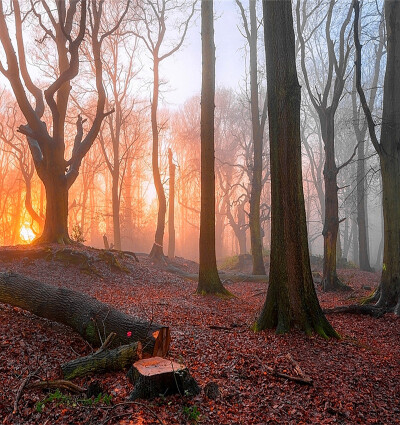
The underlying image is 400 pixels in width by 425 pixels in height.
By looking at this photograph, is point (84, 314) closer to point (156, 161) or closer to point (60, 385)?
point (60, 385)

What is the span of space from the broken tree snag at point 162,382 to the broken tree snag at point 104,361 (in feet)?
1.79

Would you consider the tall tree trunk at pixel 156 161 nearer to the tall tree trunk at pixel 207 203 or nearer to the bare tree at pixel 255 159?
the bare tree at pixel 255 159

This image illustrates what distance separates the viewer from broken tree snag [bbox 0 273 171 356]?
492cm

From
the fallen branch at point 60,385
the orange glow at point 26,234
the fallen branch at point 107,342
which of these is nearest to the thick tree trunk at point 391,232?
the fallen branch at point 107,342

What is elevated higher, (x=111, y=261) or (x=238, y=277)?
(x=111, y=261)

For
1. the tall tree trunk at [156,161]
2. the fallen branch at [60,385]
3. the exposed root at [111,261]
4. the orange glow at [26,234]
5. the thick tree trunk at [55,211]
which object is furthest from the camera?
the orange glow at [26,234]

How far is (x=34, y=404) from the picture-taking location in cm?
384

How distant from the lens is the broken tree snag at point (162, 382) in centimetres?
387

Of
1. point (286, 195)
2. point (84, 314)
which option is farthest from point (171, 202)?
point (84, 314)

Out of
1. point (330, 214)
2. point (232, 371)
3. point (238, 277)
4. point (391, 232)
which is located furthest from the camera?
point (238, 277)

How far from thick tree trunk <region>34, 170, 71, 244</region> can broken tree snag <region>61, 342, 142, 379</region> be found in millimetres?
8940

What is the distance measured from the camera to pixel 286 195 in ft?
21.0

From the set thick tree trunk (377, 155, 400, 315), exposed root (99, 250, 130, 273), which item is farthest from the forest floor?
exposed root (99, 250, 130, 273)

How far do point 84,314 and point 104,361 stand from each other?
112 centimetres
